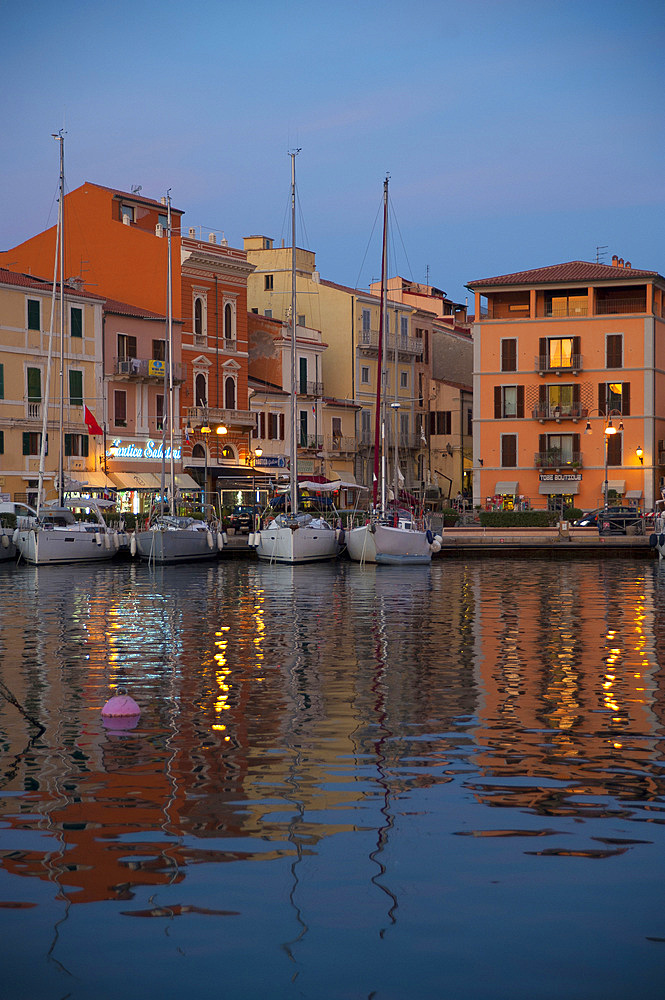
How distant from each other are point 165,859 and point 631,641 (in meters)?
15.2

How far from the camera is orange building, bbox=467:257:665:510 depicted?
247 feet

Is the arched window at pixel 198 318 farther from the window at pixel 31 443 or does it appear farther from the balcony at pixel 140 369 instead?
the window at pixel 31 443

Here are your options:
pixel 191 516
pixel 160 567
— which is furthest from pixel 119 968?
pixel 191 516

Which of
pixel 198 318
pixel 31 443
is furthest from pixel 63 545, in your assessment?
pixel 198 318

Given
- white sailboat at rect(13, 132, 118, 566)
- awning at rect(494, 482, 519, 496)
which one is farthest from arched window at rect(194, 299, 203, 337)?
white sailboat at rect(13, 132, 118, 566)

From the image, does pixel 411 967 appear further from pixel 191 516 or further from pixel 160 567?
pixel 191 516

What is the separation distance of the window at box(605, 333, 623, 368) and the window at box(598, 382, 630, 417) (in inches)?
47.7

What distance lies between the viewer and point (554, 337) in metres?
77.9

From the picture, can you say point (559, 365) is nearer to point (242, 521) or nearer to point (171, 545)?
point (242, 521)

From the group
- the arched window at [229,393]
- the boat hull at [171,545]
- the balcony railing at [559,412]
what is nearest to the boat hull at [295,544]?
the boat hull at [171,545]

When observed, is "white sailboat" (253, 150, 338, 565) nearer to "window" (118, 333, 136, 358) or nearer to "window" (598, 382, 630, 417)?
"window" (118, 333, 136, 358)

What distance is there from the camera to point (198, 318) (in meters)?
69.6

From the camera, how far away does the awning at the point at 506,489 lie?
254ft

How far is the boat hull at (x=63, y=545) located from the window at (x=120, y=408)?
54.6 ft
